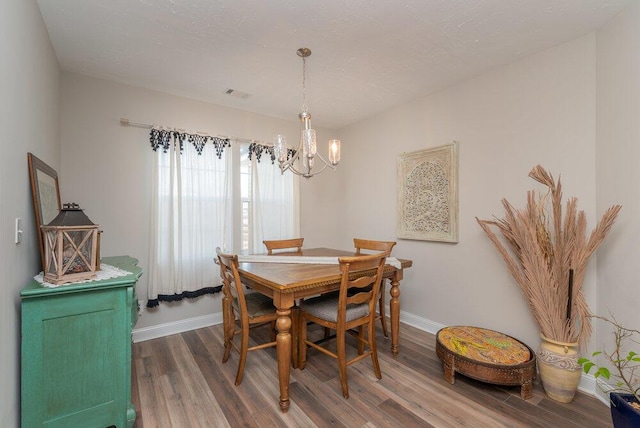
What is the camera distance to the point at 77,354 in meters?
1.44

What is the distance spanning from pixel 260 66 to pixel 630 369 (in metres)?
3.32

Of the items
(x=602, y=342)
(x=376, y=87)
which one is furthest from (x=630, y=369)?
(x=376, y=87)

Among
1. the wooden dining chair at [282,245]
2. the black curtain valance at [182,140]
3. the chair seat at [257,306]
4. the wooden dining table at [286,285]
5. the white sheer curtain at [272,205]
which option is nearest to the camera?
the wooden dining table at [286,285]

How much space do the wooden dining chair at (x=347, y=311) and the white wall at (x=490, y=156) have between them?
1018 mm

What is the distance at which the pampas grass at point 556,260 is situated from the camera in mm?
1847

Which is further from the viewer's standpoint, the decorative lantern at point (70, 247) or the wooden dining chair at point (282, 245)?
the wooden dining chair at point (282, 245)

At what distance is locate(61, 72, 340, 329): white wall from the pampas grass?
313cm

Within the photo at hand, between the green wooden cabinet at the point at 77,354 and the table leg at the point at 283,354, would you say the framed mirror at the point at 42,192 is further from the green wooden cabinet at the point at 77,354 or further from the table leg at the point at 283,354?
the table leg at the point at 283,354

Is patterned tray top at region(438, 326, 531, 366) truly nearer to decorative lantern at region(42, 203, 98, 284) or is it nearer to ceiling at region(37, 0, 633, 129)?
ceiling at region(37, 0, 633, 129)

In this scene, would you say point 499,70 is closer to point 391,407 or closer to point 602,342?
point 602,342

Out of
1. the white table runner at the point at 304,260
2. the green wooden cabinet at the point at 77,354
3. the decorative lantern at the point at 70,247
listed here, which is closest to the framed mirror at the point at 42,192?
the decorative lantern at the point at 70,247

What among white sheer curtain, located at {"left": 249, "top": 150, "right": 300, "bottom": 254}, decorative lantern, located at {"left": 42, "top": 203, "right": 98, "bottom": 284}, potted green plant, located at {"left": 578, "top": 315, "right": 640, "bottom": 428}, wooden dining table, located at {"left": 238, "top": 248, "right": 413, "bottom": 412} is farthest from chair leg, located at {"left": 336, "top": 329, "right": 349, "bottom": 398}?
white sheer curtain, located at {"left": 249, "top": 150, "right": 300, "bottom": 254}

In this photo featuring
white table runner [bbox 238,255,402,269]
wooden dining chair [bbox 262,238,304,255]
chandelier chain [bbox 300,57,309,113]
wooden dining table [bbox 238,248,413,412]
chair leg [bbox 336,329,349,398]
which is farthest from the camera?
wooden dining chair [bbox 262,238,304,255]

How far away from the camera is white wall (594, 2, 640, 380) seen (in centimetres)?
166
